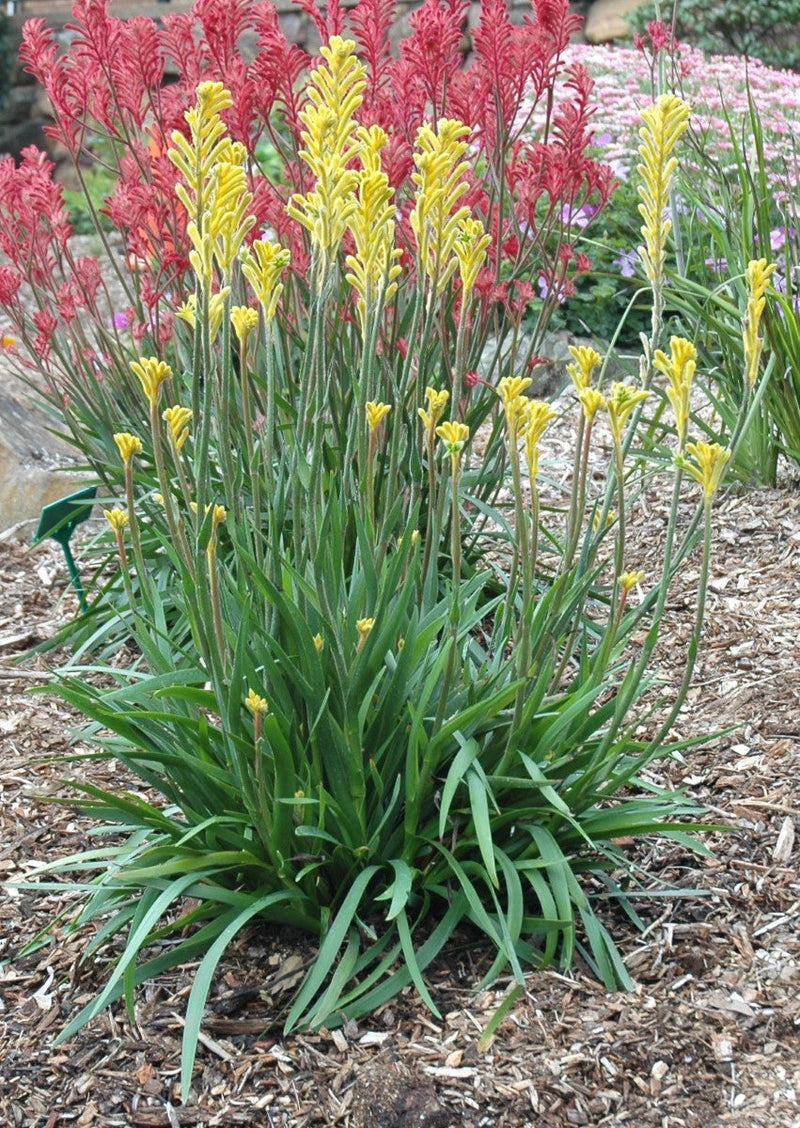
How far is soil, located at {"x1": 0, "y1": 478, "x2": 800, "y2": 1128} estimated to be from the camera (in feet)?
6.56

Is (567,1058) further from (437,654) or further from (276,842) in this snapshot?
(437,654)

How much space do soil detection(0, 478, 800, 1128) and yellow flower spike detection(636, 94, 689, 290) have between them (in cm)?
87

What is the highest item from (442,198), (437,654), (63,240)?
(442,198)

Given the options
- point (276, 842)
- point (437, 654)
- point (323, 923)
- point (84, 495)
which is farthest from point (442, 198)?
point (84, 495)

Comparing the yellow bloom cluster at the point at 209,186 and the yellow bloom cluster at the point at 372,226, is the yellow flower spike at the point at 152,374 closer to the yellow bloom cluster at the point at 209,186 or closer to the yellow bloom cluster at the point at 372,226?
the yellow bloom cluster at the point at 209,186

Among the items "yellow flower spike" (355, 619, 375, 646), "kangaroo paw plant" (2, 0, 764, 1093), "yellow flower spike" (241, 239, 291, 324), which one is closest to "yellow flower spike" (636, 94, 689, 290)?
"kangaroo paw plant" (2, 0, 764, 1093)

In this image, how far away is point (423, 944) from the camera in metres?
2.21

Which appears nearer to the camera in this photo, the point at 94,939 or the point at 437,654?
the point at 94,939

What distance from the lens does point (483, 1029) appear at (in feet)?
6.88

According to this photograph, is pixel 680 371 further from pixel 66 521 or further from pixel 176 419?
pixel 66 521

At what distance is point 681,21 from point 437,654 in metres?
8.63

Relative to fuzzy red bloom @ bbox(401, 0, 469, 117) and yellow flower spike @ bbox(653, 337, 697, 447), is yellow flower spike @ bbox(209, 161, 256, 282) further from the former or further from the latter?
fuzzy red bloom @ bbox(401, 0, 469, 117)

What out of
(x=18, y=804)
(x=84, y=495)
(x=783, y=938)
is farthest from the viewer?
(x=84, y=495)

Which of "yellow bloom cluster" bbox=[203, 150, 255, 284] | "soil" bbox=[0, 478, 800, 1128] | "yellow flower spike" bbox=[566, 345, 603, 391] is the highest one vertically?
"yellow bloom cluster" bbox=[203, 150, 255, 284]
